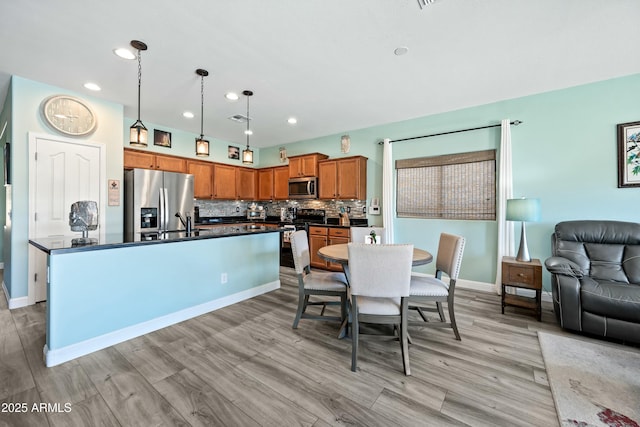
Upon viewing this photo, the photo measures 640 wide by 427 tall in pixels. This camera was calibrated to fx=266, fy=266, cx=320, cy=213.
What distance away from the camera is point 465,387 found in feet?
5.92

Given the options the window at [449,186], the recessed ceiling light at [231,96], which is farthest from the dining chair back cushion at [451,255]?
the recessed ceiling light at [231,96]

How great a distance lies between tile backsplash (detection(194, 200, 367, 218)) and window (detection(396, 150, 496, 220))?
0.95 m

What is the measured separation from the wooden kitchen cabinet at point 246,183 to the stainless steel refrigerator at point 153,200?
1.61m

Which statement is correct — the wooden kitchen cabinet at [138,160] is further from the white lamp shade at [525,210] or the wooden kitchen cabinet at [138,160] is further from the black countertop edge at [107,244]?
the white lamp shade at [525,210]

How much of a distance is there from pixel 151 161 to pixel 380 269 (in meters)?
4.80

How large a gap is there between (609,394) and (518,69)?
3.03 meters

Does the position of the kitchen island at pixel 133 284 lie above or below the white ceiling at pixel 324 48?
below

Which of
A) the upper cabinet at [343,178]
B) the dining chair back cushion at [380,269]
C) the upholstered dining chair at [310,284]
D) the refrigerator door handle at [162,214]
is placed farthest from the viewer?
the upper cabinet at [343,178]

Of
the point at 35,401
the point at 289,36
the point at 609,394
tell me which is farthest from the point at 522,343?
the point at 35,401

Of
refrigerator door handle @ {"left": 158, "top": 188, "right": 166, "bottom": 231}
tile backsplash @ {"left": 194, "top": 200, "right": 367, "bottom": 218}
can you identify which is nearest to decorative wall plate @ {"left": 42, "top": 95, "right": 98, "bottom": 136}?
refrigerator door handle @ {"left": 158, "top": 188, "right": 166, "bottom": 231}

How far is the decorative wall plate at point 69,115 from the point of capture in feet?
10.9

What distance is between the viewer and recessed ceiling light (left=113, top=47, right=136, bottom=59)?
8.40 feet

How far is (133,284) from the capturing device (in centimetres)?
247

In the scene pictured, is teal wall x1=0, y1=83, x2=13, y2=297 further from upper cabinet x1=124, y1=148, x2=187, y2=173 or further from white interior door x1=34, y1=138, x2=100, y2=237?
upper cabinet x1=124, y1=148, x2=187, y2=173
